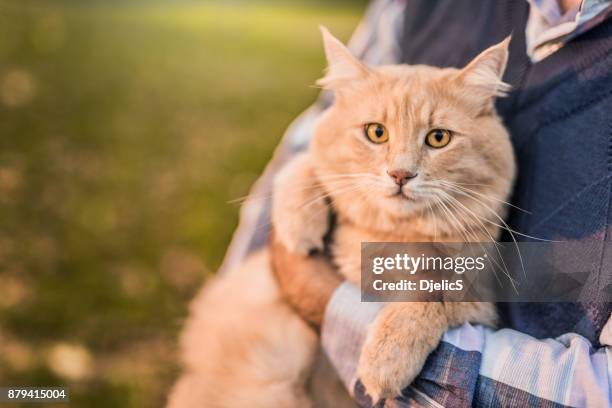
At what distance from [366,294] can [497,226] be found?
30 cm

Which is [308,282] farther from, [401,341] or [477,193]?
[477,193]

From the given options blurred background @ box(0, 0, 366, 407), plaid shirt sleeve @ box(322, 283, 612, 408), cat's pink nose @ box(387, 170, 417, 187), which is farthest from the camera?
blurred background @ box(0, 0, 366, 407)

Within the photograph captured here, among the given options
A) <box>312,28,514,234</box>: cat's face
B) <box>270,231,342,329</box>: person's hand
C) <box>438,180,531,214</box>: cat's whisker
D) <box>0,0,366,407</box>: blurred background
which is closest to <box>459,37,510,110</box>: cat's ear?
<box>312,28,514,234</box>: cat's face

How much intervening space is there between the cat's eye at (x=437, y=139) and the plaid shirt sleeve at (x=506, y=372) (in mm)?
349

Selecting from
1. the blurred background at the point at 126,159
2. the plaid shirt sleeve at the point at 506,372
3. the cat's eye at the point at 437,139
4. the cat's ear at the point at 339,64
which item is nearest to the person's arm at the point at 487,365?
the plaid shirt sleeve at the point at 506,372

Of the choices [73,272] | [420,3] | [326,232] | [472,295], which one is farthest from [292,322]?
[73,272]

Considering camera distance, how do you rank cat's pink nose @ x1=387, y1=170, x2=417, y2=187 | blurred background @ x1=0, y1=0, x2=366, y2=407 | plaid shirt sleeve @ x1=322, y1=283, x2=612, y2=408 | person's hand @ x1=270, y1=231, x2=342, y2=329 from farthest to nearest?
blurred background @ x1=0, y1=0, x2=366, y2=407
person's hand @ x1=270, y1=231, x2=342, y2=329
cat's pink nose @ x1=387, y1=170, x2=417, y2=187
plaid shirt sleeve @ x1=322, y1=283, x2=612, y2=408

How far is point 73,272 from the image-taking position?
7.02 feet

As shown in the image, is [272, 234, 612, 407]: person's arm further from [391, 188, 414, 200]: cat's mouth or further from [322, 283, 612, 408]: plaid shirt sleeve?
[391, 188, 414, 200]: cat's mouth

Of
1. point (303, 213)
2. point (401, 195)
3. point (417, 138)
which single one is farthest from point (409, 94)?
point (303, 213)

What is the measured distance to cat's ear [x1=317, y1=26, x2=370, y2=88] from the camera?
3.34 feet

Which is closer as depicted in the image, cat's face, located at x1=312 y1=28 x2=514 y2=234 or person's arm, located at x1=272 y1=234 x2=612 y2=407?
person's arm, located at x1=272 y1=234 x2=612 y2=407

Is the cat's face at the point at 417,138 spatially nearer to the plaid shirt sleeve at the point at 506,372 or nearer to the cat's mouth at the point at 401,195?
the cat's mouth at the point at 401,195

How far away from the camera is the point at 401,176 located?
95 cm
